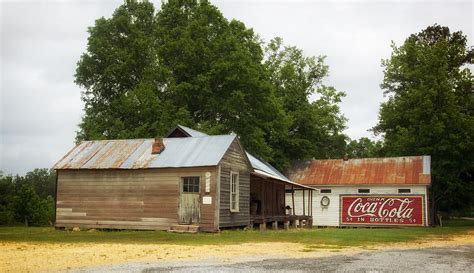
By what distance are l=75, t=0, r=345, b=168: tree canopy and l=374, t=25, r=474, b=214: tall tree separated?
9.44 meters

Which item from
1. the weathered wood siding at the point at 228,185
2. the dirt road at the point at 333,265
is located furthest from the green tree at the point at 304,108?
the dirt road at the point at 333,265

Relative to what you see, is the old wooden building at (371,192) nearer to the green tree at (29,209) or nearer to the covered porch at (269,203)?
the covered porch at (269,203)

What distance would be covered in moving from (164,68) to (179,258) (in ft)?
91.3

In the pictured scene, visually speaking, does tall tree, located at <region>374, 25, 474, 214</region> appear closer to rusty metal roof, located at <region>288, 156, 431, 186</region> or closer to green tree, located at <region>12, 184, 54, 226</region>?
rusty metal roof, located at <region>288, 156, 431, 186</region>

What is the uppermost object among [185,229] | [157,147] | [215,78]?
[215,78]

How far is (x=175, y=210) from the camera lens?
2673 cm

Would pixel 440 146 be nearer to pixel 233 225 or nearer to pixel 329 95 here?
pixel 329 95

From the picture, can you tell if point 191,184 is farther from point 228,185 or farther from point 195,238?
point 195,238

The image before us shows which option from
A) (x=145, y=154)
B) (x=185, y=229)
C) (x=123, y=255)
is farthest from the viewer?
(x=145, y=154)

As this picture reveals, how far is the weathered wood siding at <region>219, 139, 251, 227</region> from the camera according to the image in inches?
1050

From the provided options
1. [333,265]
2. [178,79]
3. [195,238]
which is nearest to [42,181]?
[178,79]

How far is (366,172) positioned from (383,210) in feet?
11.8

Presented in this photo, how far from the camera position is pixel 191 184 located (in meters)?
26.7

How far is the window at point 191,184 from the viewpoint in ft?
87.1
